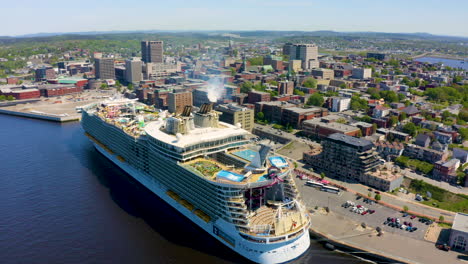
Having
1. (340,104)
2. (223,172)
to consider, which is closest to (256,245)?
(223,172)

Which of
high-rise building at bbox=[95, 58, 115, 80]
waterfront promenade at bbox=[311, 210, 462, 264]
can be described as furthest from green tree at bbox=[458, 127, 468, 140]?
high-rise building at bbox=[95, 58, 115, 80]

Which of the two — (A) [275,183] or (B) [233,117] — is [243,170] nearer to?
(A) [275,183]

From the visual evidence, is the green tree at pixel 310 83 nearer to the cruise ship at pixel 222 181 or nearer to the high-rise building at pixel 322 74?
the high-rise building at pixel 322 74

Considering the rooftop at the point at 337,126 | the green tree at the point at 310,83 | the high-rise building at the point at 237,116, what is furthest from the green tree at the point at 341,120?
the green tree at the point at 310,83

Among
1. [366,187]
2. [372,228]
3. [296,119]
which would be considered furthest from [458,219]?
[296,119]

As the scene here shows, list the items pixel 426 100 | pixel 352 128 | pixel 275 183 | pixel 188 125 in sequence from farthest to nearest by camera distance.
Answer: pixel 426 100 → pixel 352 128 → pixel 188 125 → pixel 275 183

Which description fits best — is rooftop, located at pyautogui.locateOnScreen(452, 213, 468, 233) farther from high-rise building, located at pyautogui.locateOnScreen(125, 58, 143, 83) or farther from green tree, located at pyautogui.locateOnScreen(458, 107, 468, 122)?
high-rise building, located at pyautogui.locateOnScreen(125, 58, 143, 83)

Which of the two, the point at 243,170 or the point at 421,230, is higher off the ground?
the point at 243,170

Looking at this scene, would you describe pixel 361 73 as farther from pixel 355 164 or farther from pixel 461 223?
pixel 461 223
